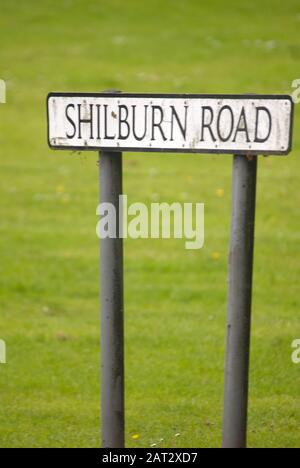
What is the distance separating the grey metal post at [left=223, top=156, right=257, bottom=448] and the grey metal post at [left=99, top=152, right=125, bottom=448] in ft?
1.91

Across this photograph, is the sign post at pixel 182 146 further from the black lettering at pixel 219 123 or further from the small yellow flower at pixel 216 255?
the small yellow flower at pixel 216 255

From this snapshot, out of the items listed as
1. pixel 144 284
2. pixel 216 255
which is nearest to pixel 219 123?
pixel 144 284

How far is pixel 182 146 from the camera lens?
3945 millimetres

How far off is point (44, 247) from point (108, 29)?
630 inches

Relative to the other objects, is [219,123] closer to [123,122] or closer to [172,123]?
[172,123]

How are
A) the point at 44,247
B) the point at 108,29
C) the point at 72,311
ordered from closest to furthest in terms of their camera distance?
1. the point at 72,311
2. the point at 44,247
3. the point at 108,29

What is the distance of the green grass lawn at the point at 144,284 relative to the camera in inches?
219

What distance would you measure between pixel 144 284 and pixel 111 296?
4.59m

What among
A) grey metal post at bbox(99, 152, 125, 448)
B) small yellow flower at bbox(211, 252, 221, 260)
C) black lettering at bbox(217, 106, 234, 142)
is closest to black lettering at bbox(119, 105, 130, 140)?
grey metal post at bbox(99, 152, 125, 448)

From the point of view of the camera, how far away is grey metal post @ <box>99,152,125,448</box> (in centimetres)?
407

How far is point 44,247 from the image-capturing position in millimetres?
9875

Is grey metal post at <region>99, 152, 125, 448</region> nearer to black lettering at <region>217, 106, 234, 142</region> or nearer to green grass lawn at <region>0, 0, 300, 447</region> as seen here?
black lettering at <region>217, 106, 234, 142</region>
